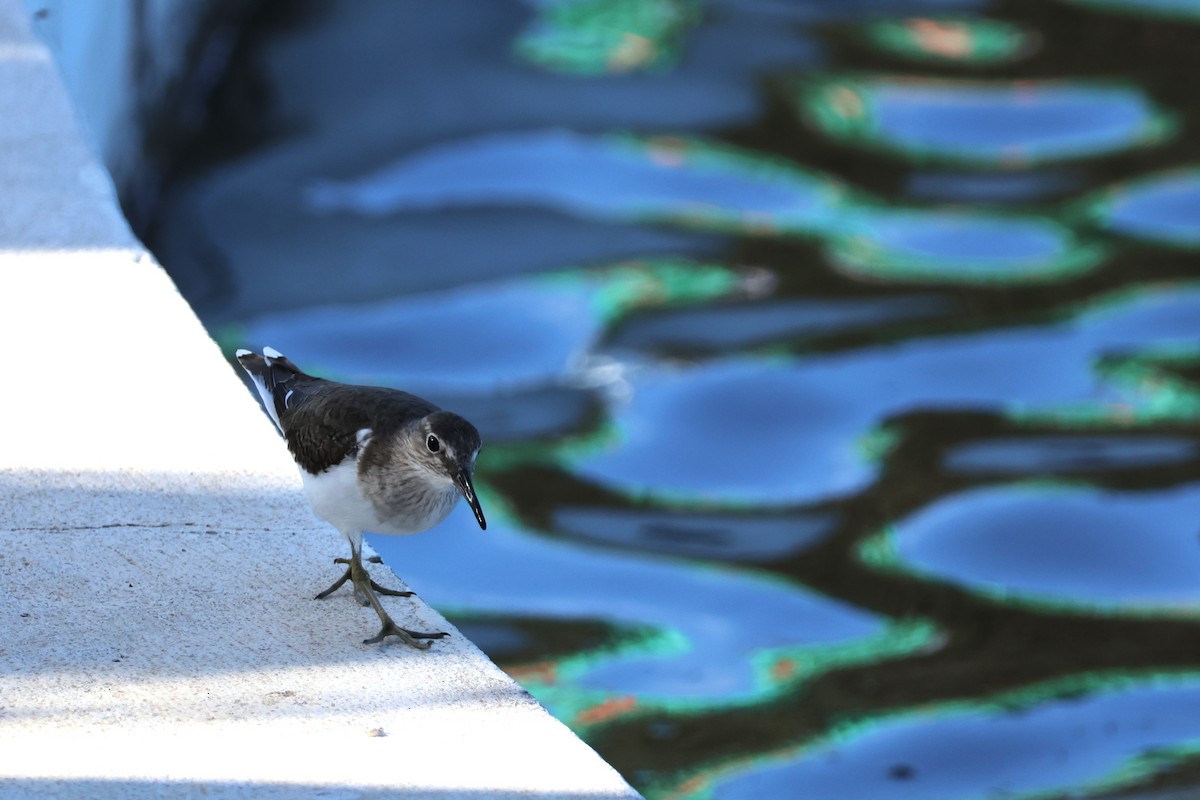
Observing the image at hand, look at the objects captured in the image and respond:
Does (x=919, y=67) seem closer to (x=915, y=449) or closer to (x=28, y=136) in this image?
(x=915, y=449)

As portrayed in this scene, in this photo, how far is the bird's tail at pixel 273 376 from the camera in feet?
10.6

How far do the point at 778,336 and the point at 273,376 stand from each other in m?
3.48

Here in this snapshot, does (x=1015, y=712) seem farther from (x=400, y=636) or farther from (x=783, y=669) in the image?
(x=400, y=636)

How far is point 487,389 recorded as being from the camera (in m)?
6.14

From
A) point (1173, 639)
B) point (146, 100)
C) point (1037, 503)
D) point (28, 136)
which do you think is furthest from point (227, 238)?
point (1173, 639)

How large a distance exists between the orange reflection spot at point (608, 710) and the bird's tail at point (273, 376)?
5.59ft

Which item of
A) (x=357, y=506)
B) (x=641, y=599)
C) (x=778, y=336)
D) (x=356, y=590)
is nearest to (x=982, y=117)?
(x=778, y=336)

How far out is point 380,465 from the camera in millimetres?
2791

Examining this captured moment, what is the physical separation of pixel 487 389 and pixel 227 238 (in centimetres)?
134

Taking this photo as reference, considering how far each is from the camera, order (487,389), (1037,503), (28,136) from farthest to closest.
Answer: (487,389) < (1037,503) < (28,136)

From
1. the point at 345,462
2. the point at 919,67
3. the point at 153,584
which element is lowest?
the point at 153,584

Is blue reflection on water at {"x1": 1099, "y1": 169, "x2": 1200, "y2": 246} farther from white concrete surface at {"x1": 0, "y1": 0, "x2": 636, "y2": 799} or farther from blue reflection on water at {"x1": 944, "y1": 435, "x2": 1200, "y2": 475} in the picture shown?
white concrete surface at {"x1": 0, "y1": 0, "x2": 636, "y2": 799}

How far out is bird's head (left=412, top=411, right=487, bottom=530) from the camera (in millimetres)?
2684

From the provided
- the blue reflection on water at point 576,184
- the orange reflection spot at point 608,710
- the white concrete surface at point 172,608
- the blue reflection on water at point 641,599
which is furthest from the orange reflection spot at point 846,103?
the white concrete surface at point 172,608
